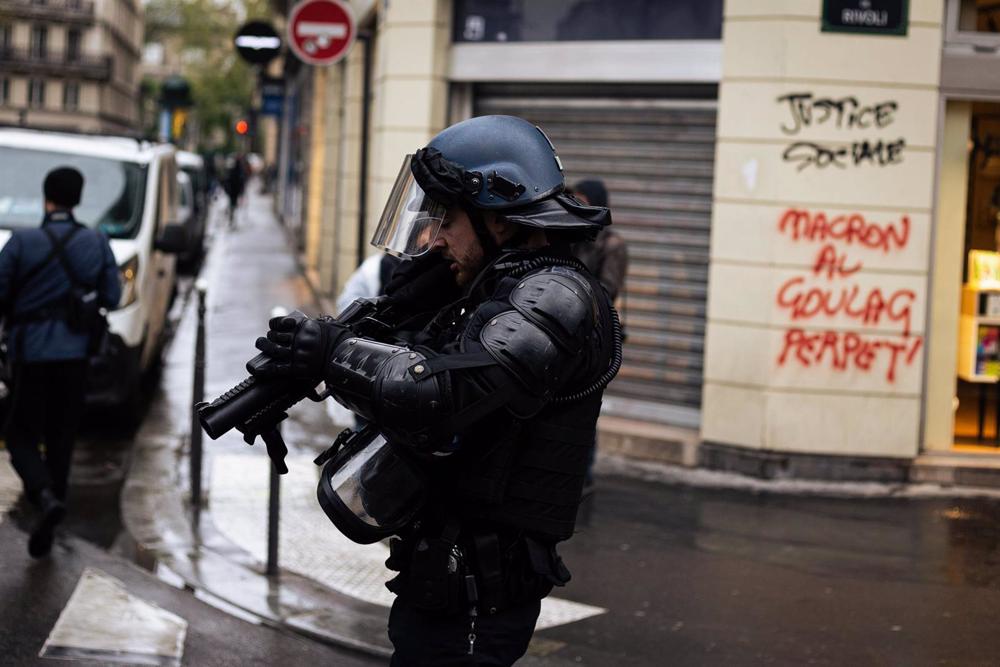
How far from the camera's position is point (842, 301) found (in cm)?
916

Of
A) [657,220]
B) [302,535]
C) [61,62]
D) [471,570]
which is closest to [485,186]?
[471,570]

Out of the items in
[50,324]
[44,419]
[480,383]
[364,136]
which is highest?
[364,136]

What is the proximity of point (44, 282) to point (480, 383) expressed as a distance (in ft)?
14.8

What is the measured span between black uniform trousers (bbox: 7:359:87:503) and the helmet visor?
13.1ft

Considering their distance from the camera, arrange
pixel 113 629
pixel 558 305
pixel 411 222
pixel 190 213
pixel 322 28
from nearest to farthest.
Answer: pixel 558 305 < pixel 411 222 < pixel 113 629 < pixel 322 28 < pixel 190 213

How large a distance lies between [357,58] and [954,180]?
365 inches

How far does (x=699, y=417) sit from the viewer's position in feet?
32.4

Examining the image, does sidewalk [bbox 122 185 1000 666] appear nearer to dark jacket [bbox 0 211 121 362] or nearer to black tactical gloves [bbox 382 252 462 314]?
dark jacket [bbox 0 211 121 362]

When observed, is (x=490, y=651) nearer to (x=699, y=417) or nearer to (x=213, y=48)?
(x=699, y=417)

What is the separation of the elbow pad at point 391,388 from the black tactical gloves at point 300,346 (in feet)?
0.08

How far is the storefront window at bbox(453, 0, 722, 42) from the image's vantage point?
9812 mm

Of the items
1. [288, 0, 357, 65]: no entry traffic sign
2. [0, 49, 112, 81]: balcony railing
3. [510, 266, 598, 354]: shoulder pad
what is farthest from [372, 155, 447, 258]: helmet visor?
[0, 49, 112, 81]: balcony railing

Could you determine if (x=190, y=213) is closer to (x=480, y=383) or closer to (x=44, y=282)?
(x=44, y=282)

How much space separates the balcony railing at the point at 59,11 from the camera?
96000 mm
